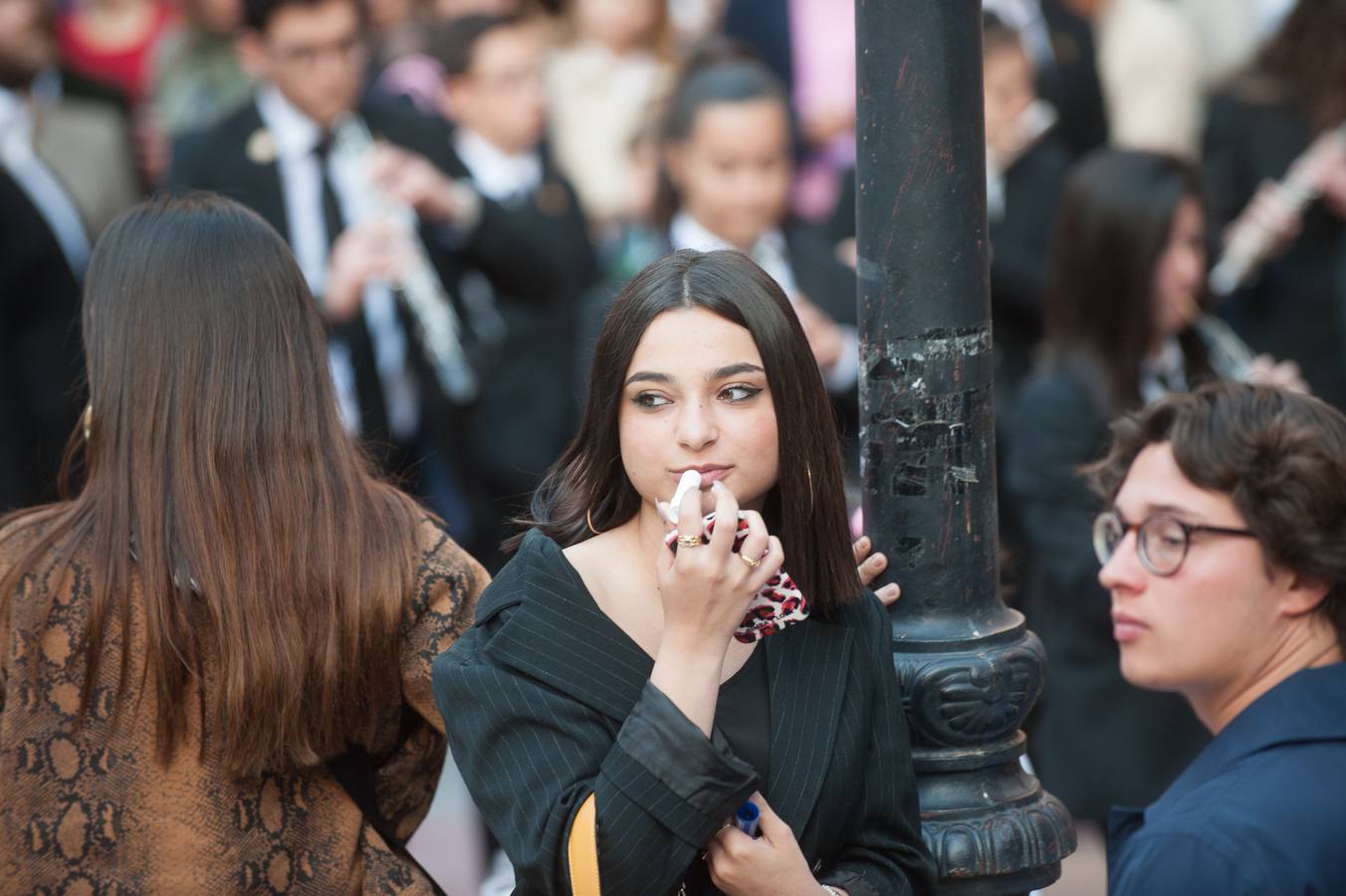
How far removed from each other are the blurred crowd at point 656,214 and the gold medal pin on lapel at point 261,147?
0.01 m

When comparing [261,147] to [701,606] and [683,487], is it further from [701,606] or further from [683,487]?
[701,606]

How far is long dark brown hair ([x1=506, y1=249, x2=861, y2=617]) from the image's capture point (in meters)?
2.36

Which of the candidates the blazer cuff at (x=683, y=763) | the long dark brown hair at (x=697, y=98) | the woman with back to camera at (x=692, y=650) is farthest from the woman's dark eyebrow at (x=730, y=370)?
the long dark brown hair at (x=697, y=98)

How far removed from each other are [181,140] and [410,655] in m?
3.50

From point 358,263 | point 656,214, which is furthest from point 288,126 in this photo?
point 656,214

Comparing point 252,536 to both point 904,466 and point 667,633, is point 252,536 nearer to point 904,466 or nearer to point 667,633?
point 667,633

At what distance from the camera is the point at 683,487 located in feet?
7.45

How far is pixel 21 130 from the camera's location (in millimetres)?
6348

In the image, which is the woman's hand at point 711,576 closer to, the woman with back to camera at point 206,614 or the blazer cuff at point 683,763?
the blazer cuff at point 683,763

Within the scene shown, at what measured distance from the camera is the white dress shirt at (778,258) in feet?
17.1

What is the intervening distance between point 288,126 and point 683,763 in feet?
13.4

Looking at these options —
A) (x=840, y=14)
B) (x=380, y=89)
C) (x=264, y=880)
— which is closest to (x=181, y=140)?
(x=380, y=89)

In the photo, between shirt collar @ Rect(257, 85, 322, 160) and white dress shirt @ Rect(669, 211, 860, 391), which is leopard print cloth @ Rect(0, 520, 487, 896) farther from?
shirt collar @ Rect(257, 85, 322, 160)

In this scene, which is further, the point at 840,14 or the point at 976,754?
the point at 840,14
